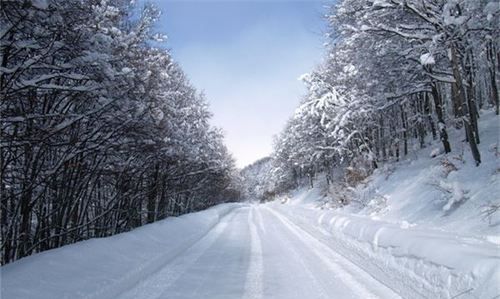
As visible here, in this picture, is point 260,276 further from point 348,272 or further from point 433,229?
point 433,229

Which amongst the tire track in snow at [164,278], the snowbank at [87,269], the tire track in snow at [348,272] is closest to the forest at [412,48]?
the tire track in snow at [348,272]

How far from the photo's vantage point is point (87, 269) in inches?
270

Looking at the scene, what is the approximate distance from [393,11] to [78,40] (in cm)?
1020

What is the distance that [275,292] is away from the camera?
6500mm

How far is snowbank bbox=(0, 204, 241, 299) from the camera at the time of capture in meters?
5.54

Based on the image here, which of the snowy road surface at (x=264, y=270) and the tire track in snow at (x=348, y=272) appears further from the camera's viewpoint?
the tire track in snow at (x=348, y=272)

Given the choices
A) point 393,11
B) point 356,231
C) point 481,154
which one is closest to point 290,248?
point 356,231

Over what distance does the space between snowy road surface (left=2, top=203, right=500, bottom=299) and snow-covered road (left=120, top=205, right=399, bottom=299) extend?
0.05ft

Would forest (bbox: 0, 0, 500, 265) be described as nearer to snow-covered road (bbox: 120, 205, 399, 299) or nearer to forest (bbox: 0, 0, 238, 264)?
forest (bbox: 0, 0, 238, 264)

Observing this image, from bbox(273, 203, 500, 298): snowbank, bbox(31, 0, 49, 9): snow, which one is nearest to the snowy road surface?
bbox(273, 203, 500, 298): snowbank

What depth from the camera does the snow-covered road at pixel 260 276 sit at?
6.36 meters

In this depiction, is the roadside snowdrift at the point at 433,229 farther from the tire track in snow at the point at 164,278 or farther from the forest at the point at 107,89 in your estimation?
the tire track in snow at the point at 164,278

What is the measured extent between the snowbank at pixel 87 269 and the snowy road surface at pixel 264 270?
0.02 m

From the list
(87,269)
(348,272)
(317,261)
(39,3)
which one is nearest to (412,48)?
(317,261)
